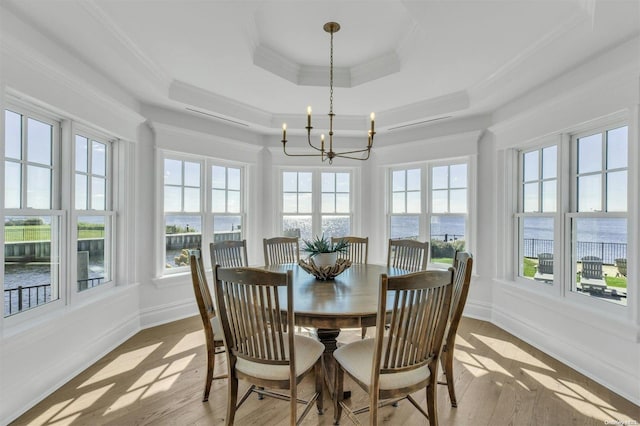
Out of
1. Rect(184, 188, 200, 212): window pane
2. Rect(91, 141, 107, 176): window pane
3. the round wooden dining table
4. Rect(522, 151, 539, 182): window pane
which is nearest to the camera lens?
the round wooden dining table

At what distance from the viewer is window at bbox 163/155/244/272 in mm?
3854

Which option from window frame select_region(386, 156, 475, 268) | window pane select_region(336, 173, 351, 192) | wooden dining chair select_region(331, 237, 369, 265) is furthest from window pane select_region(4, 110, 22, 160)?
window frame select_region(386, 156, 475, 268)

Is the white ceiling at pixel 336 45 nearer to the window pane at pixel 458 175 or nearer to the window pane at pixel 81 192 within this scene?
the window pane at pixel 458 175

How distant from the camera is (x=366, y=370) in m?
1.73

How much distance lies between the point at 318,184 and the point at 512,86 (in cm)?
268

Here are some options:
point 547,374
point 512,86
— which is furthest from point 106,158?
point 547,374

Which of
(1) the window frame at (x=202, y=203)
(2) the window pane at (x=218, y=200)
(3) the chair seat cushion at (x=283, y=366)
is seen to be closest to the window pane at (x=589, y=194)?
(3) the chair seat cushion at (x=283, y=366)

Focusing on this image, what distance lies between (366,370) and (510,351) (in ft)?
6.49

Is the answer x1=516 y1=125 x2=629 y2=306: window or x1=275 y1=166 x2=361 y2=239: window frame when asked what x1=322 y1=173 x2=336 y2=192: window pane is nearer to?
x1=275 y1=166 x2=361 y2=239: window frame

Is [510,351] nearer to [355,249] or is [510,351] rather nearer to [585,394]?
[585,394]

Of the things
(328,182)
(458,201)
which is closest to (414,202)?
(458,201)

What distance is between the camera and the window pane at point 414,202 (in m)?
4.45

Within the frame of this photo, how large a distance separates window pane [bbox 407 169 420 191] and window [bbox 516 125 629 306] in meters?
1.25

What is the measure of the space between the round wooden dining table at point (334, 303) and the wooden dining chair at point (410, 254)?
427 mm
